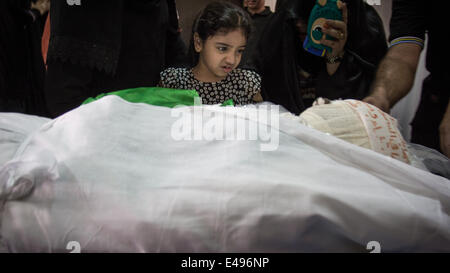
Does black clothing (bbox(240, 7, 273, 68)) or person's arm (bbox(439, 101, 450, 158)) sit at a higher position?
black clothing (bbox(240, 7, 273, 68))

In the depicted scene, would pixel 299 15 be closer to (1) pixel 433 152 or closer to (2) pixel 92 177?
(1) pixel 433 152

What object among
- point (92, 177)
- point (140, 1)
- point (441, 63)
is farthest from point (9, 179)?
point (441, 63)

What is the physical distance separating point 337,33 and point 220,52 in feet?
0.97

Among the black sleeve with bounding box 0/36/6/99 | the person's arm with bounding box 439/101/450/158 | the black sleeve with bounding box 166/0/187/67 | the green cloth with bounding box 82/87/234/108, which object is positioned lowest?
the person's arm with bounding box 439/101/450/158

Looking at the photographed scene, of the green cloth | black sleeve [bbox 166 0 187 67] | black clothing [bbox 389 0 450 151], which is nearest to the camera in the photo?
the green cloth

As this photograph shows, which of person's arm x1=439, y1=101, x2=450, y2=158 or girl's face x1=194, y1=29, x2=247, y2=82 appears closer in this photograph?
person's arm x1=439, y1=101, x2=450, y2=158

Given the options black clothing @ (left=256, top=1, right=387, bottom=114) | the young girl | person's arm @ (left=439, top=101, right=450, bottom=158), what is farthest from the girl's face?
person's arm @ (left=439, top=101, right=450, bottom=158)

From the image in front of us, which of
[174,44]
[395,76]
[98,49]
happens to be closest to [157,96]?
[98,49]

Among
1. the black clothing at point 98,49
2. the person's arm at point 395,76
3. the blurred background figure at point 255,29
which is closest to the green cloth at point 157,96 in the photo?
the black clothing at point 98,49

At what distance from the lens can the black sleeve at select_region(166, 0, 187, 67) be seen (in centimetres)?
80

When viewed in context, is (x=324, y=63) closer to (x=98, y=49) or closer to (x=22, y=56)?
(x=98, y=49)

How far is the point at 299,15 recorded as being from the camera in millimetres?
799

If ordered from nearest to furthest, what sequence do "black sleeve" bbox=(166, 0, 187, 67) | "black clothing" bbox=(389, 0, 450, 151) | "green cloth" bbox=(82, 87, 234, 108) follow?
1. "green cloth" bbox=(82, 87, 234, 108)
2. "black clothing" bbox=(389, 0, 450, 151)
3. "black sleeve" bbox=(166, 0, 187, 67)

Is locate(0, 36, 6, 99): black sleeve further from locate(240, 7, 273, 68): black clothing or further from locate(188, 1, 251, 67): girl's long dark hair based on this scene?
locate(240, 7, 273, 68): black clothing
